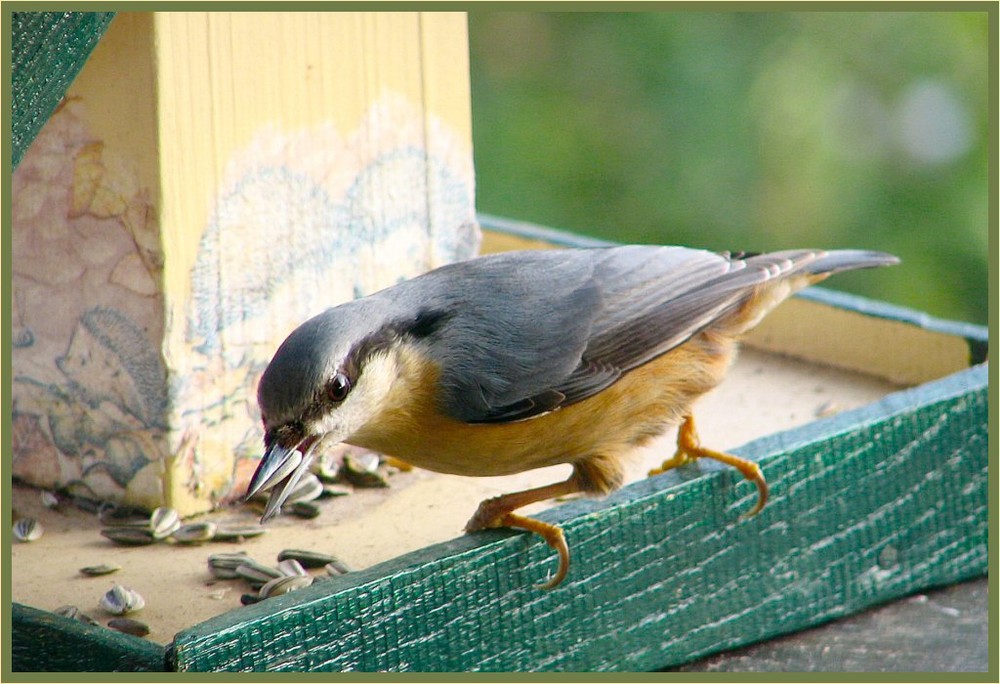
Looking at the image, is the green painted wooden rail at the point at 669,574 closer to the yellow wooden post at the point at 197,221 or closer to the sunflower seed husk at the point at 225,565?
the sunflower seed husk at the point at 225,565

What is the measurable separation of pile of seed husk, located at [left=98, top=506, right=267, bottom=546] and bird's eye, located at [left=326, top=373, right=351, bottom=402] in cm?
63

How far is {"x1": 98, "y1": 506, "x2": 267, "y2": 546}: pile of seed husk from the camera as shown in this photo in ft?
9.15

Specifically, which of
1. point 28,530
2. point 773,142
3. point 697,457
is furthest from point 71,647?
point 773,142

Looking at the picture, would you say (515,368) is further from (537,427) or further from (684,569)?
(684,569)

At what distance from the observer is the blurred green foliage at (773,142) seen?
5547 millimetres

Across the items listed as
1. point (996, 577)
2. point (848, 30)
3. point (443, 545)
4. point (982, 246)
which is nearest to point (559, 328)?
point (443, 545)

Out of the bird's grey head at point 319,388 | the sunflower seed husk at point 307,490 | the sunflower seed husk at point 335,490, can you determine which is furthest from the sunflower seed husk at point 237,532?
the bird's grey head at point 319,388

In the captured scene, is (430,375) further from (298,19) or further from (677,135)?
(677,135)

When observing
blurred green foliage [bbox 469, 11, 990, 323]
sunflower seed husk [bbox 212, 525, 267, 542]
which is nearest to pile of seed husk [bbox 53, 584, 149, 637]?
sunflower seed husk [bbox 212, 525, 267, 542]

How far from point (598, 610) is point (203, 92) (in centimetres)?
128

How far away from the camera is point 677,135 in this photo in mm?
5938

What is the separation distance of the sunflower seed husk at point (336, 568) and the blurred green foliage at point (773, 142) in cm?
324

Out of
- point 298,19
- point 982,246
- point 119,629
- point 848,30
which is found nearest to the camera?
point 119,629

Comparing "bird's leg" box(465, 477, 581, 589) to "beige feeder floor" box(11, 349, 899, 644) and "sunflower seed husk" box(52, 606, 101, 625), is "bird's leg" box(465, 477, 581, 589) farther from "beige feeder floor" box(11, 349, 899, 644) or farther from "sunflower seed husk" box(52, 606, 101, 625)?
"sunflower seed husk" box(52, 606, 101, 625)
